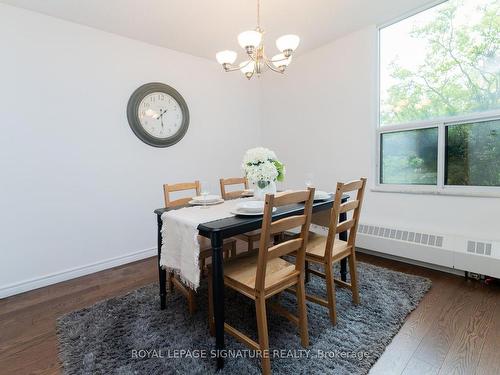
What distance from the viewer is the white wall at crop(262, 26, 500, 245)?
2404 mm

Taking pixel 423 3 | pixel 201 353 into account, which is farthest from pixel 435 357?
pixel 423 3

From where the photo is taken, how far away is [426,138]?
8.48 ft

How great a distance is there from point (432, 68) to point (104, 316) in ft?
11.6

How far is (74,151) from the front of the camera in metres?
2.51

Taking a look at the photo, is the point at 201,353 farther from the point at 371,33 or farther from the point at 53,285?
the point at 371,33

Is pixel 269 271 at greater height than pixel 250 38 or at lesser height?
lesser

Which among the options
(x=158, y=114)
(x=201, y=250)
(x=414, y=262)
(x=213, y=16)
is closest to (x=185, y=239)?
(x=201, y=250)

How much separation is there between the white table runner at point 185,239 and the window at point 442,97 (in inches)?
79.7

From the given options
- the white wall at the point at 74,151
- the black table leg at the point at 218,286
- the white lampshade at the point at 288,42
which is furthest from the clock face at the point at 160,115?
the black table leg at the point at 218,286

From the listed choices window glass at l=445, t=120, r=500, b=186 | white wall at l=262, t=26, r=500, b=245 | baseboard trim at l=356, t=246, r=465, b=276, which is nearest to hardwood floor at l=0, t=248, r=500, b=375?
baseboard trim at l=356, t=246, r=465, b=276

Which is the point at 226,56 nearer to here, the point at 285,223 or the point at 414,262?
the point at 285,223

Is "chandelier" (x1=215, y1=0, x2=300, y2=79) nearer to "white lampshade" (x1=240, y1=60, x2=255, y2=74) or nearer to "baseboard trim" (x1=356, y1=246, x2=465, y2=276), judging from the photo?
"white lampshade" (x1=240, y1=60, x2=255, y2=74)

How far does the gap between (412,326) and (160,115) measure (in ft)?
9.86

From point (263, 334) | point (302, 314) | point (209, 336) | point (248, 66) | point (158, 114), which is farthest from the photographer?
point (158, 114)
